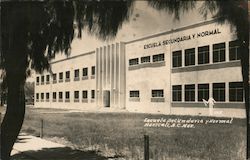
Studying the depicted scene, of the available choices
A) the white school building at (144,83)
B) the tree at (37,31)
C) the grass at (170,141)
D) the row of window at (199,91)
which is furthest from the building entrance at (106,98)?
the tree at (37,31)

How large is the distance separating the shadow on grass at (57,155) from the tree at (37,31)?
7.25 feet

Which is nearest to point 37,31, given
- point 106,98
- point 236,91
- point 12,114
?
point 12,114

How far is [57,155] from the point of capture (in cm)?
1059

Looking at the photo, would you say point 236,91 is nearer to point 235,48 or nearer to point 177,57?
point 177,57

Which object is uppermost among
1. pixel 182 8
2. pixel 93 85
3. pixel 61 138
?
pixel 182 8

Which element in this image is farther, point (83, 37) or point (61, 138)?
point (61, 138)

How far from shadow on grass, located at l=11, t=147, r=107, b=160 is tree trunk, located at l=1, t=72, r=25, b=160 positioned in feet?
6.66

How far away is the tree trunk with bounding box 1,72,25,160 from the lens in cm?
803

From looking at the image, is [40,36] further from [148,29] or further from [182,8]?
[182,8]

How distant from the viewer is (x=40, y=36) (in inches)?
311

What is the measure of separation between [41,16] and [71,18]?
1.96 ft

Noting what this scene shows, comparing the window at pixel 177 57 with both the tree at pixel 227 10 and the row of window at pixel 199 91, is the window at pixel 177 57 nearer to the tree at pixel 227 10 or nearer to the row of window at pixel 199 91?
the row of window at pixel 199 91

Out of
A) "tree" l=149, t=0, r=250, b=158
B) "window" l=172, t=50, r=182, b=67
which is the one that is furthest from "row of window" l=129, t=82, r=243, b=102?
"tree" l=149, t=0, r=250, b=158

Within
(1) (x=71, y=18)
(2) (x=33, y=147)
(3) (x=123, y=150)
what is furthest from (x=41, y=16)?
(2) (x=33, y=147)
